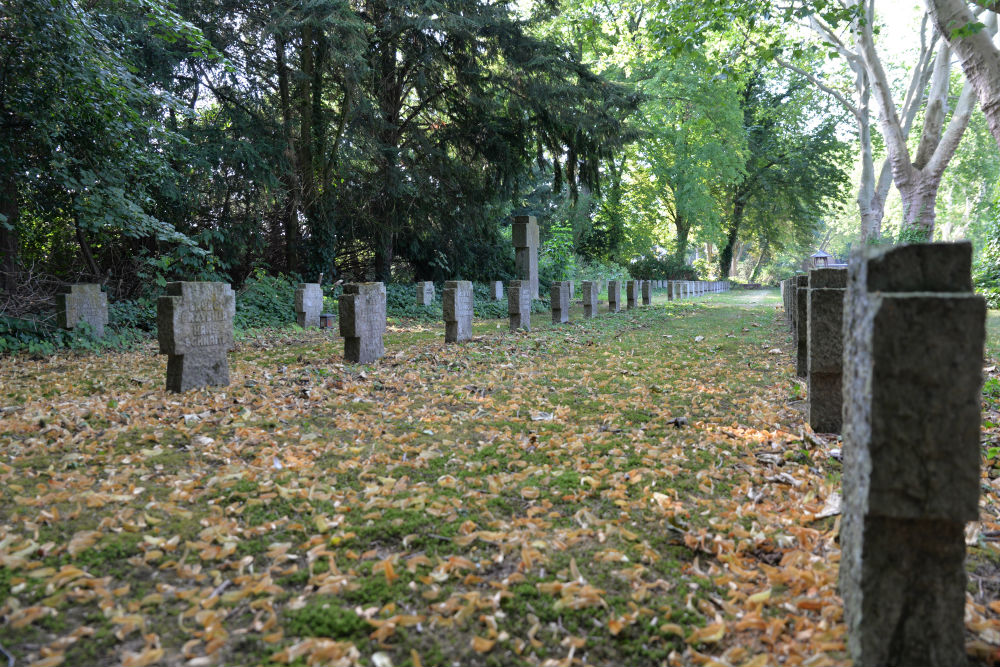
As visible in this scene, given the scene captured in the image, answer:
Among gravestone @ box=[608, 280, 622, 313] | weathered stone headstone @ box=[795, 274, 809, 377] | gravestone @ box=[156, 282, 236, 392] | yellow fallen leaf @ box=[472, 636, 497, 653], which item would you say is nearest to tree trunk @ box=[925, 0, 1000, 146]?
weathered stone headstone @ box=[795, 274, 809, 377]

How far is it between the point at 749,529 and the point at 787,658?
40.4 inches

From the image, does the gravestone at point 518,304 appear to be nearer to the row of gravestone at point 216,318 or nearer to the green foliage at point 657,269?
the row of gravestone at point 216,318

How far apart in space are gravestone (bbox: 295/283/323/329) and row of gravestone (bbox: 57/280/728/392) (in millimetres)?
22

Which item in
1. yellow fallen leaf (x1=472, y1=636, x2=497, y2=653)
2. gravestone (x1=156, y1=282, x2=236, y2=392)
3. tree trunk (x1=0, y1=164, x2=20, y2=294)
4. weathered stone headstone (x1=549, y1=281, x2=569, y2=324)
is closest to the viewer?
yellow fallen leaf (x1=472, y1=636, x2=497, y2=653)

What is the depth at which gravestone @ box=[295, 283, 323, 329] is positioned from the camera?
1274 cm

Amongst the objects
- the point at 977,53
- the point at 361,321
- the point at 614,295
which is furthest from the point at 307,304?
the point at 977,53

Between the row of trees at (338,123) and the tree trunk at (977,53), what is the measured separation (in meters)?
0.03

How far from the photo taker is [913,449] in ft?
4.97

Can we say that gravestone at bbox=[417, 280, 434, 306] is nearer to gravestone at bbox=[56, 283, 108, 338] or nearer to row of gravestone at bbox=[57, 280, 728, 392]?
row of gravestone at bbox=[57, 280, 728, 392]

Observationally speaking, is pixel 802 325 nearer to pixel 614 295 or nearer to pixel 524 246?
pixel 524 246

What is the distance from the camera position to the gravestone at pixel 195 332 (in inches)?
219

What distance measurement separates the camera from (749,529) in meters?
2.78

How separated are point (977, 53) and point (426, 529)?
934 centimetres

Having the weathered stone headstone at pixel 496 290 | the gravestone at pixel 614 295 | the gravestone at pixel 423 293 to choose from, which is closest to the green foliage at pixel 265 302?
the gravestone at pixel 423 293
